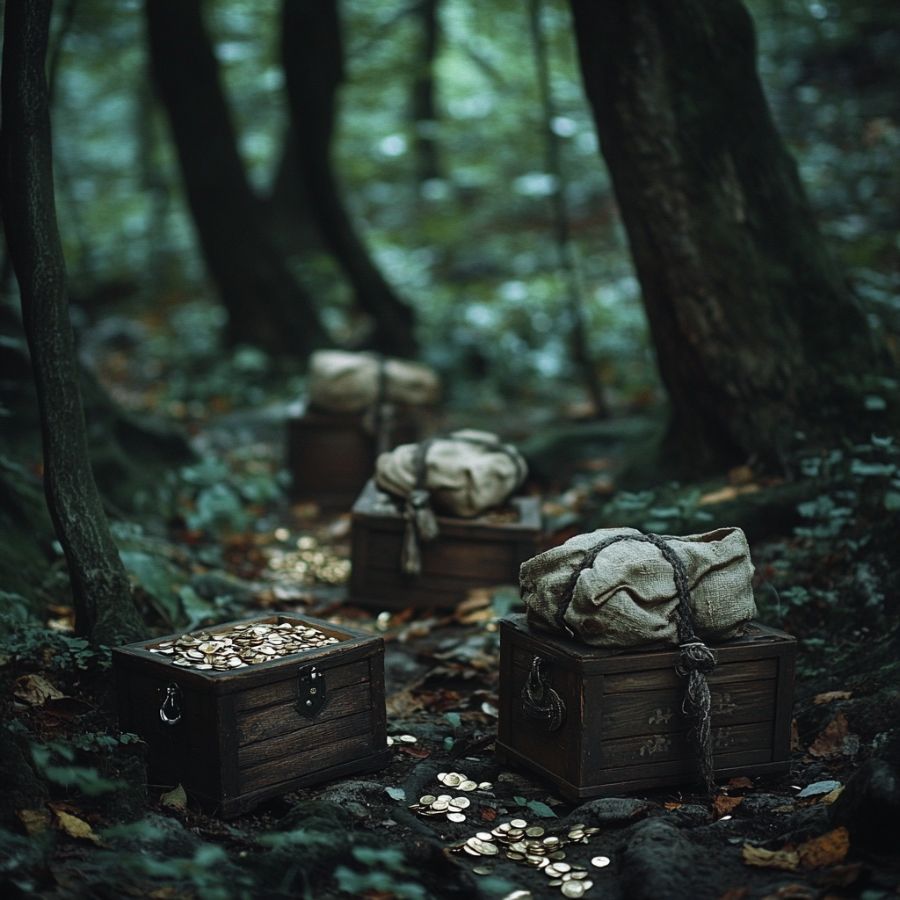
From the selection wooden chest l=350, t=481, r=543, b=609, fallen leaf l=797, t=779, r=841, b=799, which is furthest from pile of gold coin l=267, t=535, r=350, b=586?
fallen leaf l=797, t=779, r=841, b=799

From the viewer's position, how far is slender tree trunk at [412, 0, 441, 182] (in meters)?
13.8

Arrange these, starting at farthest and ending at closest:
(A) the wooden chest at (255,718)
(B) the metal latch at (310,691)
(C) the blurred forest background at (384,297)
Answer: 1. (C) the blurred forest background at (384,297)
2. (B) the metal latch at (310,691)
3. (A) the wooden chest at (255,718)

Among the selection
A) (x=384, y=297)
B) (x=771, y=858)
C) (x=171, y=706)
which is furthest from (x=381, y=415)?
(x=771, y=858)

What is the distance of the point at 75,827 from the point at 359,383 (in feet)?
17.3

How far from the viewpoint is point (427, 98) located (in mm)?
18375

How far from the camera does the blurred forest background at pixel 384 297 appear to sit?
18.1ft

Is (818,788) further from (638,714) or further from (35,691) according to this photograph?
(35,691)

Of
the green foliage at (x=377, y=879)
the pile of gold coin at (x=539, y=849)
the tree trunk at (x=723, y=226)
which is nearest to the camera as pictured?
the green foliage at (x=377, y=879)

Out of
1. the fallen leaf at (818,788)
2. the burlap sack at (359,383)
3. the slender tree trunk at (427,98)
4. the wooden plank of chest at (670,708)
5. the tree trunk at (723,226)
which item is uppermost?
the slender tree trunk at (427,98)

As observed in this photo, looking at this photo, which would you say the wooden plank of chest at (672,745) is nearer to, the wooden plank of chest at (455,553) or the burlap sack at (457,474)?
the wooden plank of chest at (455,553)

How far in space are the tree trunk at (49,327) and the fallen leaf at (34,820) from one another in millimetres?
999

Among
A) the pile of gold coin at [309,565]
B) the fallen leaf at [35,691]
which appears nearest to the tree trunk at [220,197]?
the pile of gold coin at [309,565]

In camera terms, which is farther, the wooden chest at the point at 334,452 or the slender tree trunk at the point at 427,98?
the slender tree trunk at the point at 427,98

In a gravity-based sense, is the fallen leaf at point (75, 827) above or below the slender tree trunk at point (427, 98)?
below
